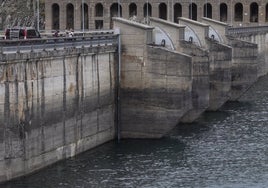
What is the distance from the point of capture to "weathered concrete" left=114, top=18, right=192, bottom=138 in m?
67.6

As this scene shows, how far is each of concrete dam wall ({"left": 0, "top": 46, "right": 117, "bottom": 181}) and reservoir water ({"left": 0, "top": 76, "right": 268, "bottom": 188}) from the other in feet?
3.79

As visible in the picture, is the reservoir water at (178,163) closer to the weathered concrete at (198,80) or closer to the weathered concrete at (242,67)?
the weathered concrete at (198,80)

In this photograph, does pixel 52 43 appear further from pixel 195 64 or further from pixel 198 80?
pixel 195 64

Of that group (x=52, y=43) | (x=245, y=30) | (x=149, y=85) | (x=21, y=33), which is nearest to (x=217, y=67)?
(x=149, y=85)

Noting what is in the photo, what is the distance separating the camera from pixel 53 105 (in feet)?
185

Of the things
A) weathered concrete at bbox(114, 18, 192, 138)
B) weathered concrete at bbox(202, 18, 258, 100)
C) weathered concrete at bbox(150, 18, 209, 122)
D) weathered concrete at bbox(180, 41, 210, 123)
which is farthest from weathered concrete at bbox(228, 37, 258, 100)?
weathered concrete at bbox(114, 18, 192, 138)

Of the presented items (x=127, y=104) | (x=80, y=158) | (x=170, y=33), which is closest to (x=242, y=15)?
(x=170, y=33)

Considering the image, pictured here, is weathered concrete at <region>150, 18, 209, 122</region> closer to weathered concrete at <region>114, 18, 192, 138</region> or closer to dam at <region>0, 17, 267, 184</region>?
dam at <region>0, 17, 267, 184</region>

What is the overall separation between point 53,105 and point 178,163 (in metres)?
11.0

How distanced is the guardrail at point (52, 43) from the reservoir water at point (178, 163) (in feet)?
29.6

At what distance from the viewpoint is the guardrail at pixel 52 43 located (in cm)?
5239

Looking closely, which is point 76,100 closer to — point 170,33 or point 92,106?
point 92,106

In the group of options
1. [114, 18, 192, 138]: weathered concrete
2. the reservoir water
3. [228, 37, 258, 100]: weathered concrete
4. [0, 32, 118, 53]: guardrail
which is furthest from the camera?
[228, 37, 258, 100]: weathered concrete

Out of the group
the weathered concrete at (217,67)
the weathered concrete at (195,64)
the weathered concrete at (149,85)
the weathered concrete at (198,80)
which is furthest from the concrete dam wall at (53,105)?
the weathered concrete at (217,67)
